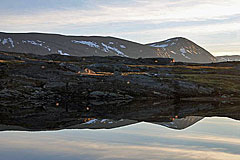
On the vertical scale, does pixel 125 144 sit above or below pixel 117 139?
above

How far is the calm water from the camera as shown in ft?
63.0

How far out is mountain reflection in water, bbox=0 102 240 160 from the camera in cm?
1950

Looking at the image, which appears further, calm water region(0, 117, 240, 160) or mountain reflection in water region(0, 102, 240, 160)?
mountain reflection in water region(0, 102, 240, 160)

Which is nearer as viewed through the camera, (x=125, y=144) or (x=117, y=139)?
(x=125, y=144)

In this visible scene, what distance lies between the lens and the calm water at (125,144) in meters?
19.2

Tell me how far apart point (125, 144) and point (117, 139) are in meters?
2.26

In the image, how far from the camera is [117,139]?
82.5 feet

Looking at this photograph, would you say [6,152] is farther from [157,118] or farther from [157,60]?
[157,60]

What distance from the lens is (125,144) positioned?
2297 centimetres

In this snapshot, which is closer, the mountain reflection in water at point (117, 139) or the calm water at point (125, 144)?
the calm water at point (125, 144)

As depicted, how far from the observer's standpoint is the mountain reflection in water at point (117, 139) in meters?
19.5

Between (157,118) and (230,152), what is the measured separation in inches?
754

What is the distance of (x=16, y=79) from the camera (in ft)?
234

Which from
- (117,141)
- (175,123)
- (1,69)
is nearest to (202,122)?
(175,123)
